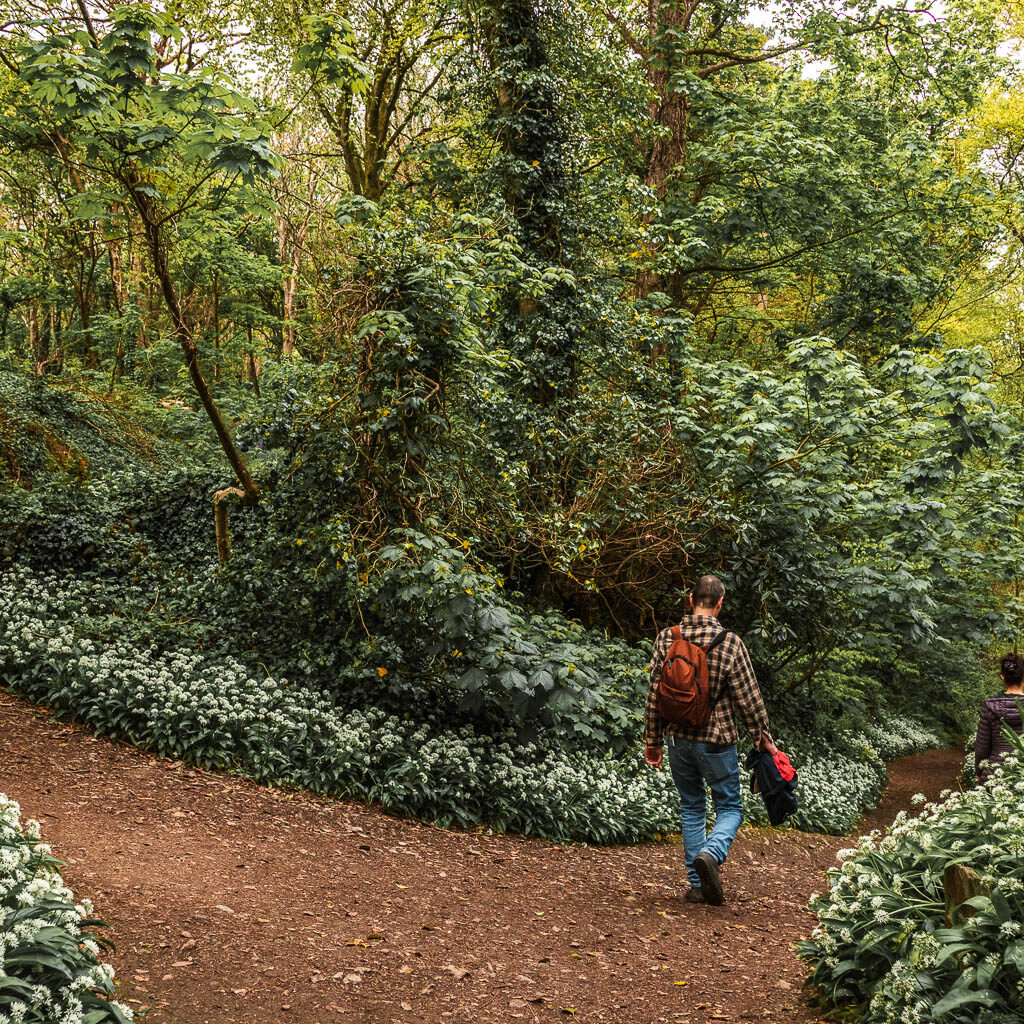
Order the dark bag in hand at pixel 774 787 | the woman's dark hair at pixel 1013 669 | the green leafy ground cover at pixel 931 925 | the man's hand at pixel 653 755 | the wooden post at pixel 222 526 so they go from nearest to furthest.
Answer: the green leafy ground cover at pixel 931 925
the dark bag in hand at pixel 774 787
the man's hand at pixel 653 755
the woman's dark hair at pixel 1013 669
the wooden post at pixel 222 526

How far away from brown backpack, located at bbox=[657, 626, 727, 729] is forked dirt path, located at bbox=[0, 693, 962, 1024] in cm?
119

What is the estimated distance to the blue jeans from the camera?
4.89m

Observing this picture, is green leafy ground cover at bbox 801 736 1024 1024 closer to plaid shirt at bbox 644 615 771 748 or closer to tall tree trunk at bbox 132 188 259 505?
plaid shirt at bbox 644 615 771 748

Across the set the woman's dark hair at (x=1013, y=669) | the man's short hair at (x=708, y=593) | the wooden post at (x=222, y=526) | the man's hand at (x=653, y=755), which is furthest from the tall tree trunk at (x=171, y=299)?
the woman's dark hair at (x=1013, y=669)

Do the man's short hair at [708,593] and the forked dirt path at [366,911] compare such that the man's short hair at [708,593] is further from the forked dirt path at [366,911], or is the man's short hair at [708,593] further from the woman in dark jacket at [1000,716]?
the woman in dark jacket at [1000,716]

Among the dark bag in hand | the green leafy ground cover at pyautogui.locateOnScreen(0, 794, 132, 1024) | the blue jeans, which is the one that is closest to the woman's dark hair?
the dark bag in hand

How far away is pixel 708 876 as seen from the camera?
16.2 feet

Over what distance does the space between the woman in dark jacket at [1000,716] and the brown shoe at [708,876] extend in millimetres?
2099

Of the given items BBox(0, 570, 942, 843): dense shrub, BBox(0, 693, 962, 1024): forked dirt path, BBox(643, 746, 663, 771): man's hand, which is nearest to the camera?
BBox(0, 693, 962, 1024): forked dirt path

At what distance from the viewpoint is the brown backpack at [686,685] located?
4.82 m

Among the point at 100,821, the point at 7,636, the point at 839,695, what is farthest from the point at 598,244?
the point at 100,821

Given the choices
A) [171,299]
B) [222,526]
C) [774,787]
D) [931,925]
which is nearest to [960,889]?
[931,925]

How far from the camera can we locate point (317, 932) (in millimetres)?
4180

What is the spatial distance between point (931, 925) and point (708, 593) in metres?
2.13
